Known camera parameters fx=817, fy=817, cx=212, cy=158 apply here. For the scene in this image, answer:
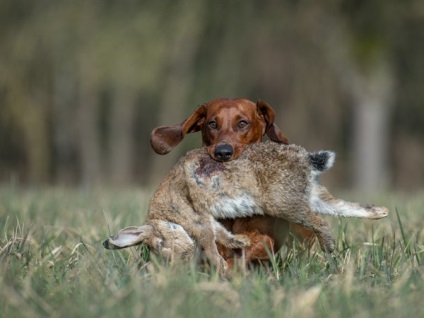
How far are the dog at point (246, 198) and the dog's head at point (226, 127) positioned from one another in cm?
37

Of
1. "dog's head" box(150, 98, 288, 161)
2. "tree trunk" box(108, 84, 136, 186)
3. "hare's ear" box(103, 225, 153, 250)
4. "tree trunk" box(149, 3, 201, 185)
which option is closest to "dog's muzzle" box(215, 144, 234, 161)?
"dog's head" box(150, 98, 288, 161)

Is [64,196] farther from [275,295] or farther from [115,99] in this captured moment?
[115,99]

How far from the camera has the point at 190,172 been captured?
13.4 ft

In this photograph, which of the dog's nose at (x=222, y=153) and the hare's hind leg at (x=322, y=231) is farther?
the dog's nose at (x=222, y=153)

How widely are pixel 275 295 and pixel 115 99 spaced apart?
22523 mm

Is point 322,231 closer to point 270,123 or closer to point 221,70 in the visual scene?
point 270,123

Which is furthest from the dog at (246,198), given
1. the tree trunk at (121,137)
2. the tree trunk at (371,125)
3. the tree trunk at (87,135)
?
the tree trunk at (121,137)

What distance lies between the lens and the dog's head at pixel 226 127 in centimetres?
460

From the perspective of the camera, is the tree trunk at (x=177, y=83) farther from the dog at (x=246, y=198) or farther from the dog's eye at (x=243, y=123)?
the dog at (x=246, y=198)

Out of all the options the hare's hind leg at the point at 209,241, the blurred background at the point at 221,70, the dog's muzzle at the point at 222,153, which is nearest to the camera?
the hare's hind leg at the point at 209,241

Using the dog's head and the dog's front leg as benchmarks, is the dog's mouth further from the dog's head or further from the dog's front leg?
the dog's front leg

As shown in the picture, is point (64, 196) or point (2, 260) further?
point (64, 196)

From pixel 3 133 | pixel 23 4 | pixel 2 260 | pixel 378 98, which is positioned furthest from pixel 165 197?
pixel 3 133

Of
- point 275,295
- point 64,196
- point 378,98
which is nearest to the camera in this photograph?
point 275,295
